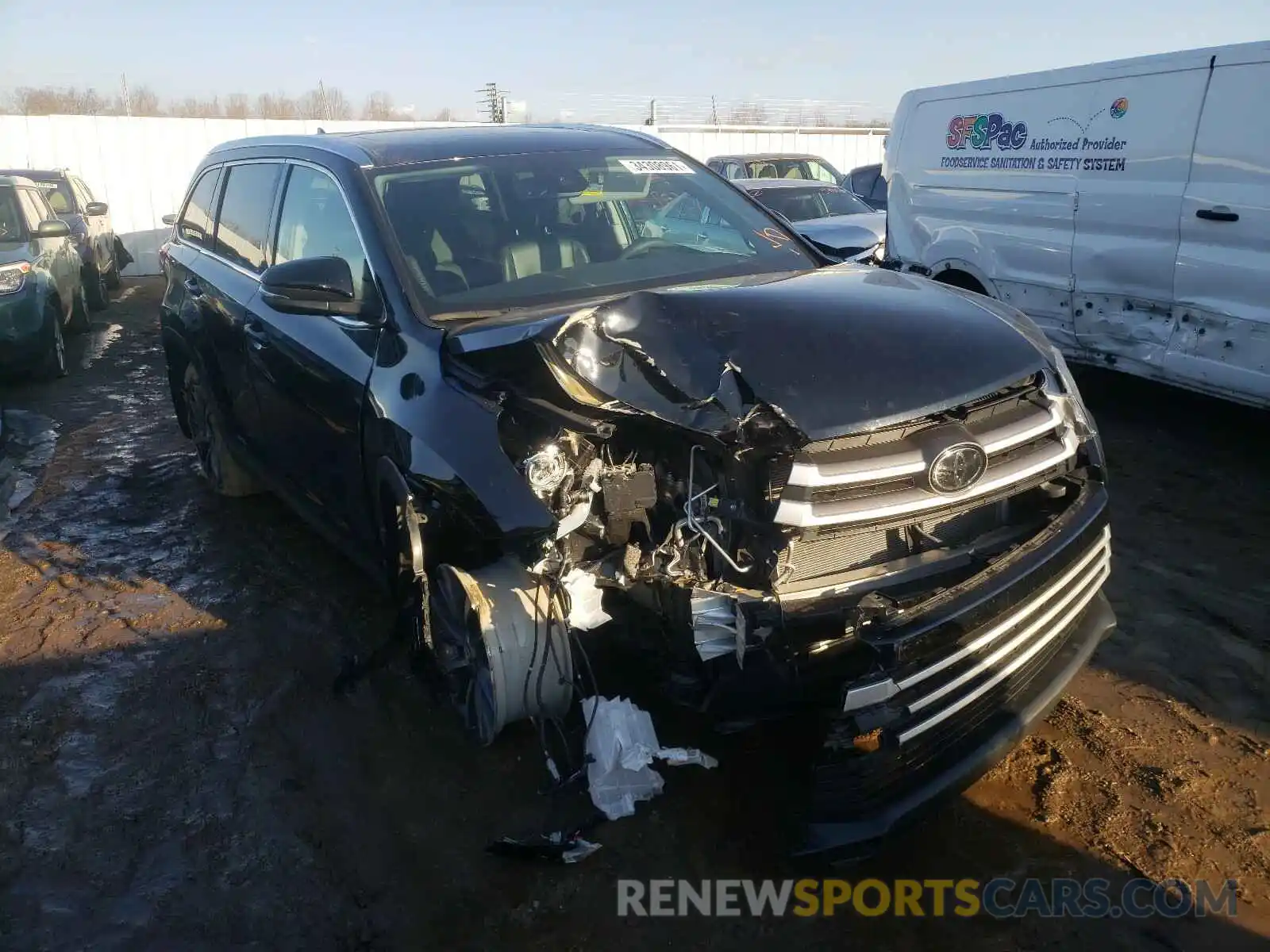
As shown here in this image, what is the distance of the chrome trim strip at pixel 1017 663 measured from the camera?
2.39 metres

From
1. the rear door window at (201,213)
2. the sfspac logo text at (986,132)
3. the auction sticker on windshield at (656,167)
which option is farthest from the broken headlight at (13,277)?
the sfspac logo text at (986,132)

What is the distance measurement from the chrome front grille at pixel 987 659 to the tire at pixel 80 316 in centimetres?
1097

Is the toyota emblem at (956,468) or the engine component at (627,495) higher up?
the toyota emblem at (956,468)

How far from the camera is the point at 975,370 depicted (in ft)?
8.53

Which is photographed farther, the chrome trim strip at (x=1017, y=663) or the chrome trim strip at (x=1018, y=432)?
the chrome trim strip at (x=1018, y=432)

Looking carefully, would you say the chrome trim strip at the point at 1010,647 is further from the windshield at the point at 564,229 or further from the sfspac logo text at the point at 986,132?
the sfspac logo text at the point at 986,132

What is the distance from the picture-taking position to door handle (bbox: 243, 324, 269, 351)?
13.4ft

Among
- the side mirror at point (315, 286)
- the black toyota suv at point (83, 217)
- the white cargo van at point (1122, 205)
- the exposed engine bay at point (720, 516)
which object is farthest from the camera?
the black toyota suv at point (83, 217)

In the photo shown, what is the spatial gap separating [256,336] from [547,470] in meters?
2.10

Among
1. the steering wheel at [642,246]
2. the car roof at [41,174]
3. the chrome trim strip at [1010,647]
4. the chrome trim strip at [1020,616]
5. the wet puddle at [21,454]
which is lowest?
the wet puddle at [21,454]

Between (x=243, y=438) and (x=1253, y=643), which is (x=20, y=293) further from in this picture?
(x=1253, y=643)

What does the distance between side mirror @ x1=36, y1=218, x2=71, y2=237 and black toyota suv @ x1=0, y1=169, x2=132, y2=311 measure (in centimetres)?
182

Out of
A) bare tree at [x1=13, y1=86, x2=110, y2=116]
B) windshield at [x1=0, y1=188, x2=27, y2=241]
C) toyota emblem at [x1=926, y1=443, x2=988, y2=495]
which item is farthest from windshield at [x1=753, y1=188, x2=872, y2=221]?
bare tree at [x1=13, y1=86, x2=110, y2=116]

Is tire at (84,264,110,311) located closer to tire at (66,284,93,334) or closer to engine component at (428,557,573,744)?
tire at (66,284,93,334)
